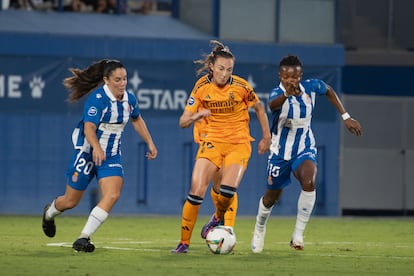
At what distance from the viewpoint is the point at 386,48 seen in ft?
92.2

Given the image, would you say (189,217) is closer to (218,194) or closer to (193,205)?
(193,205)

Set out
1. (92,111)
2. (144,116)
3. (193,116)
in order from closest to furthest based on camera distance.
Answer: (193,116)
(92,111)
(144,116)

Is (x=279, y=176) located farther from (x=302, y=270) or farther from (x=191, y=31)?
(x=191, y=31)

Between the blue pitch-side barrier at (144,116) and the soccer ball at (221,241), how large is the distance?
10.4 m

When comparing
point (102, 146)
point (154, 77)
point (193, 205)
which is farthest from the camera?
point (154, 77)

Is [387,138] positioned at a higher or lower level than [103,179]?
lower

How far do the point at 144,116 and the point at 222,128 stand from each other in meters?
9.88

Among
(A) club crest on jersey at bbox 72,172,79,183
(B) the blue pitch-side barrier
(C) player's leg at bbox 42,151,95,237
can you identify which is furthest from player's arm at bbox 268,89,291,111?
(B) the blue pitch-side barrier

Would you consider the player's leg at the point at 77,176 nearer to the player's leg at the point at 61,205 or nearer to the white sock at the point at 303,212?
the player's leg at the point at 61,205

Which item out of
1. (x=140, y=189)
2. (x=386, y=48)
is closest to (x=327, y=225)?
(x=140, y=189)

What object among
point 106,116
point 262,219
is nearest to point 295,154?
point 262,219

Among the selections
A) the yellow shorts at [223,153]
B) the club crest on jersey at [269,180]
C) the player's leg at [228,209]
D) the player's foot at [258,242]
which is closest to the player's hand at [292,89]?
the yellow shorts at [223,153]

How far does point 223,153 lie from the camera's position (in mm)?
13617

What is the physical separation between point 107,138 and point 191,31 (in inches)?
449
